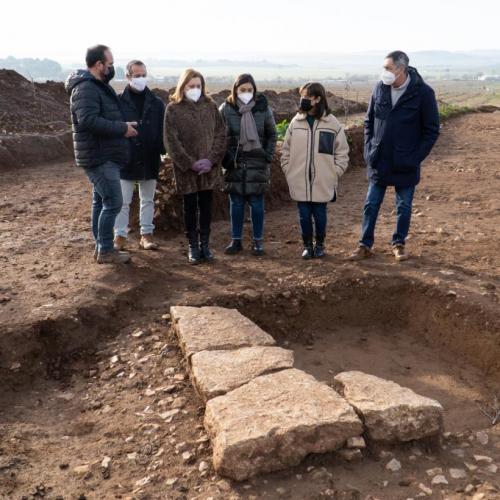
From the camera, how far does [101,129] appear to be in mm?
4480

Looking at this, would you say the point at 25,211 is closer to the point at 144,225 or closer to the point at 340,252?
the point at 144,225

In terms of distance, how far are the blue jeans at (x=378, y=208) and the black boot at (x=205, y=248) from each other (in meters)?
1.53

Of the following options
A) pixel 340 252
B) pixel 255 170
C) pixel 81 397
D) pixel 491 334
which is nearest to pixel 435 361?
pixel 491 334

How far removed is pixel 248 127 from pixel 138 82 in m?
1.08

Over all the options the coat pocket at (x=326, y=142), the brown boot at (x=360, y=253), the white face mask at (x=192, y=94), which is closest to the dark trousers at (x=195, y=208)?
the white face mask at (x=192, y=94)

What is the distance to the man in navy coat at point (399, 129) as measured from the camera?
464 cm

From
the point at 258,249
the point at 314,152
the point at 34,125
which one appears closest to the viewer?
the point at 314,152

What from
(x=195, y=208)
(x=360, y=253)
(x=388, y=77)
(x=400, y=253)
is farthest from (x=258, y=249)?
(x=388, y=77)

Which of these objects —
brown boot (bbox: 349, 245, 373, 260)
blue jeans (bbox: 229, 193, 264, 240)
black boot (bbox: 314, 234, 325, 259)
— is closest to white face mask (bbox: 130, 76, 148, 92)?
blue jeans (bbox: 229, 193, 264, 240)

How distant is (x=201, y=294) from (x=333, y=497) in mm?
2324

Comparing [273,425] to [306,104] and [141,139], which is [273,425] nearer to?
[306,104]

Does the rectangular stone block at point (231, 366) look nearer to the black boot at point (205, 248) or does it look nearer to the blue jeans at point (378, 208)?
the black boot at point (205, 248)

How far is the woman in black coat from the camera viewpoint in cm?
495

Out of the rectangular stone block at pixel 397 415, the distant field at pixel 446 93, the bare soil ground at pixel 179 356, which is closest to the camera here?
the bare soil ground at pixel 179 356
